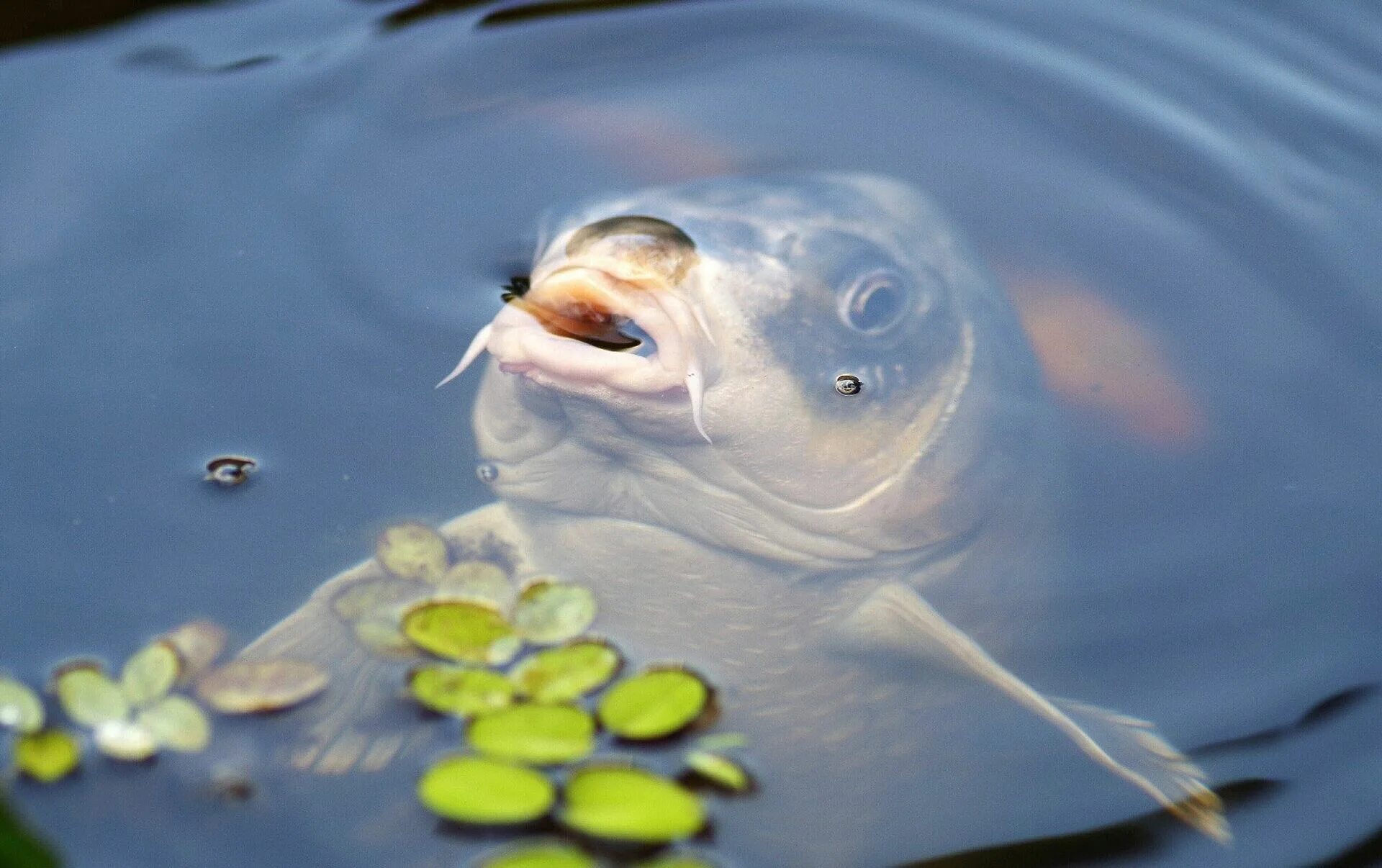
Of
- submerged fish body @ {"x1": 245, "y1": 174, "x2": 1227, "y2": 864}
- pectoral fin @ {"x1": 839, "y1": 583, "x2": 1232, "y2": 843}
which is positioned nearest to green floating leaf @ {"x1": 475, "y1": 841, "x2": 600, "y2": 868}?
submerged fish body @ {"x1": 245, "y1": 174, "x2": 1227, "y2": 864}

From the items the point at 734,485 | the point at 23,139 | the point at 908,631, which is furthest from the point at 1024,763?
the point at 23,139

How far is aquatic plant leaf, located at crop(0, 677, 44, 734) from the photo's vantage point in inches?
85.7

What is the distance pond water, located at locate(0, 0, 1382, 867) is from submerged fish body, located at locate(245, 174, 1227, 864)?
0.11m

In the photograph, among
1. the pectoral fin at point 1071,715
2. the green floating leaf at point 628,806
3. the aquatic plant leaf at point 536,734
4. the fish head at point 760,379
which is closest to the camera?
the green floating leaf at point 628,806

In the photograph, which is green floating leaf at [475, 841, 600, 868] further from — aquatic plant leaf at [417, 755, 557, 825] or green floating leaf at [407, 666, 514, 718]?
green floating leaf at [407, 666, 514, 718]

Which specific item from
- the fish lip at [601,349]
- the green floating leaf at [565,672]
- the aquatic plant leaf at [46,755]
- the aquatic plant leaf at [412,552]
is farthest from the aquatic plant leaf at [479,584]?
the aquatic plant leaf at [46,755]

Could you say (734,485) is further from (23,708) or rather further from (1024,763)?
(23,708)

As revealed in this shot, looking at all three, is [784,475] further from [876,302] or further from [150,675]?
[150,675]

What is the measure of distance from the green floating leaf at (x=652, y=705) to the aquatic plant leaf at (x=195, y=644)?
730mm

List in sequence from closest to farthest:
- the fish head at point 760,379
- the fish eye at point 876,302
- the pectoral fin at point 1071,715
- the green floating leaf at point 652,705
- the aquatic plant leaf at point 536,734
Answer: the aquatic plant leaf at point 536,734 → the green floating leaf at point 652,705 → the pectoral fin at point 1071,715 → the fish head at point 760,379 → the fish eye at point 876,302

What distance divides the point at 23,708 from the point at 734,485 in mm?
1362

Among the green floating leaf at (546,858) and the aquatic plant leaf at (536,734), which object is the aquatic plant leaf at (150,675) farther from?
the green floating leaf at (546,858)

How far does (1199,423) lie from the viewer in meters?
3.25

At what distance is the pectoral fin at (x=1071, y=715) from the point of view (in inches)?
90.7
